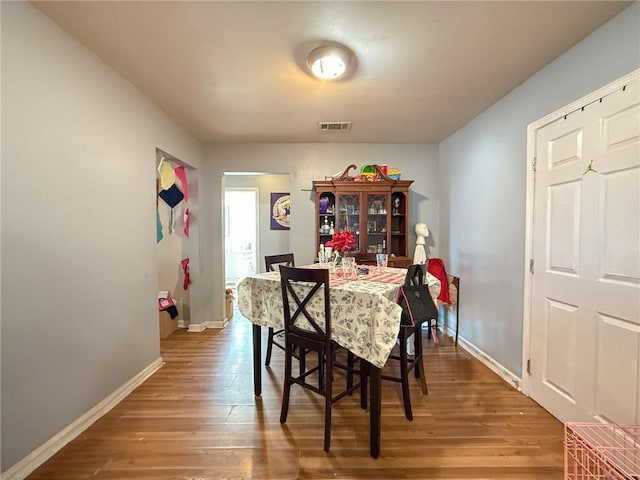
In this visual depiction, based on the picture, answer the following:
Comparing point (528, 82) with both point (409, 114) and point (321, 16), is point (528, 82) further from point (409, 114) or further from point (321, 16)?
point (321, 16)

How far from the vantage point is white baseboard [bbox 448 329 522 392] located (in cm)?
225

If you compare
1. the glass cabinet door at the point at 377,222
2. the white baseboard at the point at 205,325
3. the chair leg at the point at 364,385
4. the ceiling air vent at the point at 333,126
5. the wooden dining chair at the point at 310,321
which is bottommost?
the white baseboard at the point at 205,325

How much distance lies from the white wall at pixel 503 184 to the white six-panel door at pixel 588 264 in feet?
0.55

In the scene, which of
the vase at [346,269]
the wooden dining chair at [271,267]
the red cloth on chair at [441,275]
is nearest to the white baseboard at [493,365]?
the red cloth on chair at [441,275]

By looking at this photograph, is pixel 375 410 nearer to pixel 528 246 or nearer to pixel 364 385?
pixel 364 385

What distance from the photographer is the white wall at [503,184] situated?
1.59 meters

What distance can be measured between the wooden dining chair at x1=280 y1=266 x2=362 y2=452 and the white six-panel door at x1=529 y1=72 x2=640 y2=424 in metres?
1.37

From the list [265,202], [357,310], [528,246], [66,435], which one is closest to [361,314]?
[357,310]

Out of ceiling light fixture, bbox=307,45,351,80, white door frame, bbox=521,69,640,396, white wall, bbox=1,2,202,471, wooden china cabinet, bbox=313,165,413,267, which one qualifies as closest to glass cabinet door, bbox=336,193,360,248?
wooden china cabinet, bbox=313,165,413,267

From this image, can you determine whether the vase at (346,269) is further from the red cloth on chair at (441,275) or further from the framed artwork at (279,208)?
the framed artwork at (279,208)

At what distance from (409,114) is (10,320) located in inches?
128

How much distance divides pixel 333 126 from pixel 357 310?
7.27ft

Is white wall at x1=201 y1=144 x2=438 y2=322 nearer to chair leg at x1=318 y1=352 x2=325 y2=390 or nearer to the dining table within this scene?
the dining table

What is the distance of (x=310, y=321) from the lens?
1.68 m
